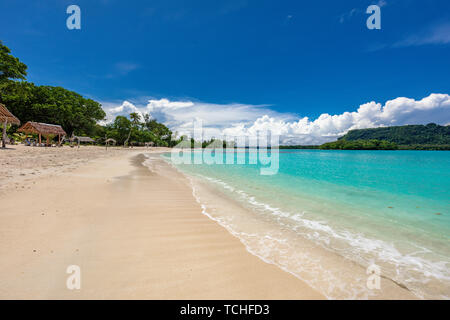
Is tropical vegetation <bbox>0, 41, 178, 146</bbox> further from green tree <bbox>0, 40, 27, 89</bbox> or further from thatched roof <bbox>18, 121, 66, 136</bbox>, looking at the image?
thatched roof <bbox>18, 121, 66, 136</bbox>

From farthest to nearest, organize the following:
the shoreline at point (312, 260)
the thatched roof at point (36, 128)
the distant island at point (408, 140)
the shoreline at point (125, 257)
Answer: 1. the distant island at point (408, 140)
2. the thatched roof at point (36, 128)
3. the shoreline at point (312, 260)
4. the shoreline at point (125, 257)

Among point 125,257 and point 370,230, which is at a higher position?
point 125,257

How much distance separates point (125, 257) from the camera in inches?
116

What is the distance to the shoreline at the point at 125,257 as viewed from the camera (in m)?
2.27

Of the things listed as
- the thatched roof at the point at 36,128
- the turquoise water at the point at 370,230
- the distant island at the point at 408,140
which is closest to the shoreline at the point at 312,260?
the turquoise water at the point at 370,230

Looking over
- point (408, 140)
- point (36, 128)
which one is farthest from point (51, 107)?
point (408, 140)

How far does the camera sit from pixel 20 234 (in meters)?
3.41

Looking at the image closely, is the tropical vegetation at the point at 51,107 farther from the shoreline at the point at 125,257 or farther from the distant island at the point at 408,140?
the distant island at the point at 408,140

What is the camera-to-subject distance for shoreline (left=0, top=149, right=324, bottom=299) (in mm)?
2266

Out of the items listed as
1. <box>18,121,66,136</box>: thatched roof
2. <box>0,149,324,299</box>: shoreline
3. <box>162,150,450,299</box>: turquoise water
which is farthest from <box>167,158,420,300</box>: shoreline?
<box>18,121,66,136</box>: thatched roof

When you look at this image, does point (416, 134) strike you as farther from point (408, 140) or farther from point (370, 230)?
point (370, 230)

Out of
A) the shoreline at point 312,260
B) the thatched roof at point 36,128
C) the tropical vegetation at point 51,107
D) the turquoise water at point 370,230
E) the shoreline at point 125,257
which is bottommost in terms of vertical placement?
the turquoise water at point 370,230
